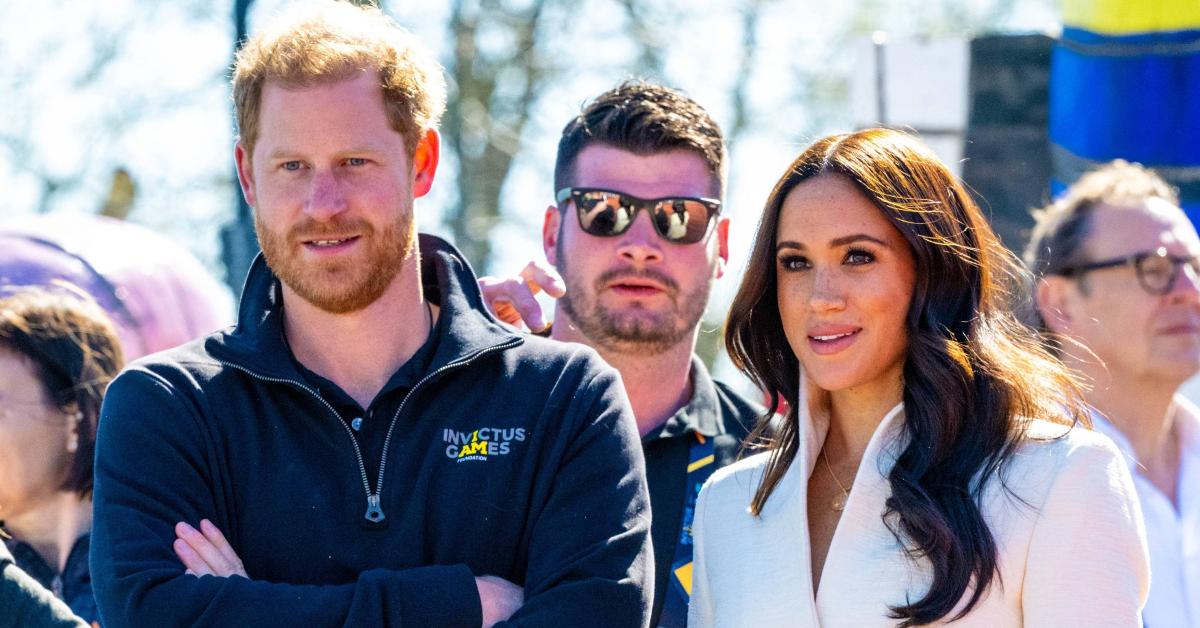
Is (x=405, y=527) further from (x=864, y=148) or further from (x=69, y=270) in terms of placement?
(x=69, y=270)

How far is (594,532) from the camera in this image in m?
2.96

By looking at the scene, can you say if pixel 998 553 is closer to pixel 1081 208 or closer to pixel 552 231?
pixel 552 231

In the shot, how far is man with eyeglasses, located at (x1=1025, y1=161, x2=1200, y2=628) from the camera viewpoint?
448 centimetres

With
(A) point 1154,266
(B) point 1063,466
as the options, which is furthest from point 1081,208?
(B) point 1063,466

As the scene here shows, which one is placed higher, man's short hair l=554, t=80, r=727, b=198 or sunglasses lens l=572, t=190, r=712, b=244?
man's short hair l=554, t=80, r=727, b=198

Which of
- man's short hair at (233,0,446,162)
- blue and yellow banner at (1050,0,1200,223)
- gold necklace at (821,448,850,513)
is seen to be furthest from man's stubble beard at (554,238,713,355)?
blue and yellow banner at (1050,0,1200,223)

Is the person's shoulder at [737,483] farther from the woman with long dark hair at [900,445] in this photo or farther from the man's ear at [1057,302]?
the man's ear at [1057,302]

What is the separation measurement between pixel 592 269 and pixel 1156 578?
1.67 m

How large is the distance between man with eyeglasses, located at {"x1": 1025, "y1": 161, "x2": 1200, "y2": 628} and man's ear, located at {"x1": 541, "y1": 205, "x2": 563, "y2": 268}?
4.61 feet

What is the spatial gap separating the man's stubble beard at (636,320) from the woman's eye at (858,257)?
111 cm

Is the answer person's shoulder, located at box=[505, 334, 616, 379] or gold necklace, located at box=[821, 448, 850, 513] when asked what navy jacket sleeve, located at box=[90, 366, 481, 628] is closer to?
person's shoulder, located at box=[505, 334, 616, 379]

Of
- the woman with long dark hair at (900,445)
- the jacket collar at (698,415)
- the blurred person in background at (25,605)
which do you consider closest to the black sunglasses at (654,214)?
the jacket collar at (698,415)

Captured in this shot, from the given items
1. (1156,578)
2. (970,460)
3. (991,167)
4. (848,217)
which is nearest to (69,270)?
(848,217)

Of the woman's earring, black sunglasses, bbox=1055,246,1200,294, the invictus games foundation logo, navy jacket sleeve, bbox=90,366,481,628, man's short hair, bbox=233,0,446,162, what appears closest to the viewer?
navy jacket sleeve, bbox=90,366,481,628
